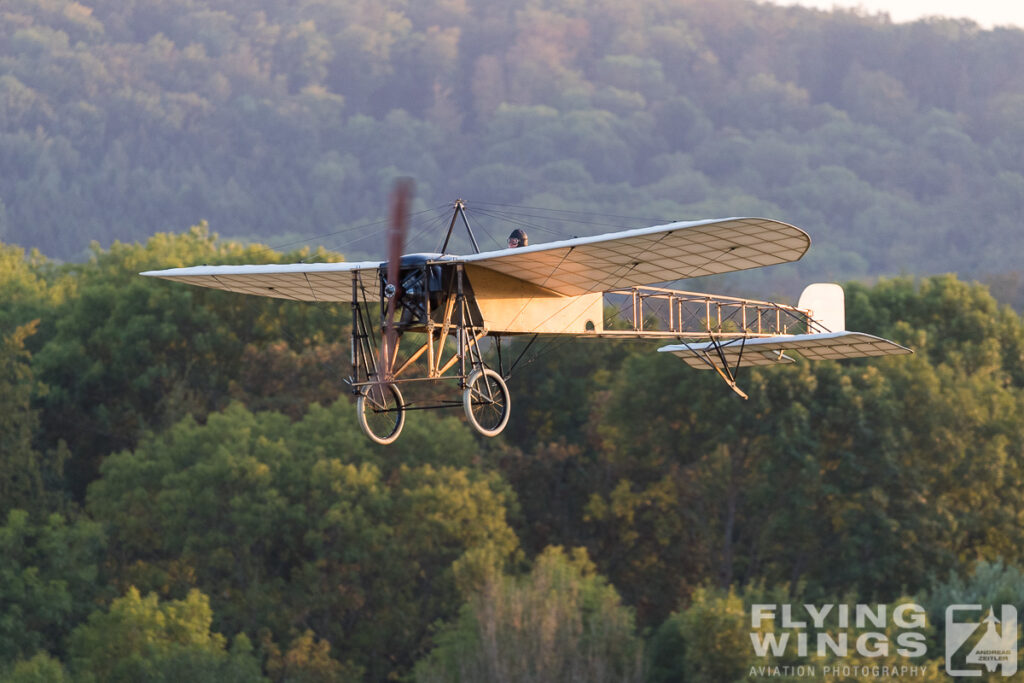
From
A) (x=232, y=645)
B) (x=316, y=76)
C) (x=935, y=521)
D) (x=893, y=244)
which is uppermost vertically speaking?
(x=316, y=76)

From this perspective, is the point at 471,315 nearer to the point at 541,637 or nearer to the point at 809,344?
the point at 809,344

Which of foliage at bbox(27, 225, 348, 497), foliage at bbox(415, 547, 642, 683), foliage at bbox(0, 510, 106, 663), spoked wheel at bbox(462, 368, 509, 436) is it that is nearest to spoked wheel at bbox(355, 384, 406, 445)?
spoked wheel at bbox(462, 368, 509, 436)

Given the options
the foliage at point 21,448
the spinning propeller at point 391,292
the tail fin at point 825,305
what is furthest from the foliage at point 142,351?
the spinning propeller at point 391,292

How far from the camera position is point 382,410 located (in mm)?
20016

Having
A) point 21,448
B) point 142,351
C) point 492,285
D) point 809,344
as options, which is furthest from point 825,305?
point 142,351

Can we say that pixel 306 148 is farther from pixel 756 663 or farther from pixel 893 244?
pixel 756 663

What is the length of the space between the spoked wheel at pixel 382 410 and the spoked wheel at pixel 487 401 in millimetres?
888

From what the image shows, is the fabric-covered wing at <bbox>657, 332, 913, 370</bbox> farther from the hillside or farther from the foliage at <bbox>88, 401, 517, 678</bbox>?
the hillside

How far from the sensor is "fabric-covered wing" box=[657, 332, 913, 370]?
2778cm

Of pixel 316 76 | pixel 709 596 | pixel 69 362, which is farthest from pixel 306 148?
pixel 709 596

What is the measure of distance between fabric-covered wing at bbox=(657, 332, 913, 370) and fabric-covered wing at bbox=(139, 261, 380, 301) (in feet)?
21.5

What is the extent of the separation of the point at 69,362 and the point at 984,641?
42939 millimetres

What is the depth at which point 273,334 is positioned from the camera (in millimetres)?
70750

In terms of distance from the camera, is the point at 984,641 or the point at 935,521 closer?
the point at 984,641
